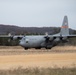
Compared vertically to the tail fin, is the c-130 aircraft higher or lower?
lower

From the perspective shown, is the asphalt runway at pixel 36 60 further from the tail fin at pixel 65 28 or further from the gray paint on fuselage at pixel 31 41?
the tail fin at pixel 65 28

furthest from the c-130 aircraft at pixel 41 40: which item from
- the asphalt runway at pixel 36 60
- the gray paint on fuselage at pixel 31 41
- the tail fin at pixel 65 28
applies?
the asphalt runway at pixel 36 60

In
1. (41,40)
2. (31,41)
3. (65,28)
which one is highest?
(65,28)

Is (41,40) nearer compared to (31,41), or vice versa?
(31,41)

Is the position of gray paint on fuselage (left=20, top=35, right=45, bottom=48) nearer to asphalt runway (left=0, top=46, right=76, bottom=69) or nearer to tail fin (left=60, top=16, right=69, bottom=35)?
tail fin (left=60, top=16, right=69, bottom=35)

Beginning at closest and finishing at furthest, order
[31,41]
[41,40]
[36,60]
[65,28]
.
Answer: [36,60], [31,41], [41,40], [65,28]

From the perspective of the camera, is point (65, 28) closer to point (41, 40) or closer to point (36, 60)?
point (41, 40)

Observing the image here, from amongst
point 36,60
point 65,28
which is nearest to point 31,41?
point 65,28

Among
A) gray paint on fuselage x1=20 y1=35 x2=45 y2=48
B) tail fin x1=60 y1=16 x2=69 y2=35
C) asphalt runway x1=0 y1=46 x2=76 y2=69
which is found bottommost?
asphalt runway x1=0 y1=46 x2=76 y2=69

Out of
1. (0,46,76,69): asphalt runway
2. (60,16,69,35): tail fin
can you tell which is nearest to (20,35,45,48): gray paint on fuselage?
(60,16,69,35): tail fin

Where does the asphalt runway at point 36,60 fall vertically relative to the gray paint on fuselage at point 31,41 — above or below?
below

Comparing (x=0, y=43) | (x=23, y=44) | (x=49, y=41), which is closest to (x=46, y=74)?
(x=23, y=44)

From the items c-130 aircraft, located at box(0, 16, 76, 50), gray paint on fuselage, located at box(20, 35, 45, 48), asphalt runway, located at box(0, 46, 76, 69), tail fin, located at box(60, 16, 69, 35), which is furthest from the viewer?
tail fin, located at box(60, 16, 69, 35)

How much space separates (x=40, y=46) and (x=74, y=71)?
1742 inches
